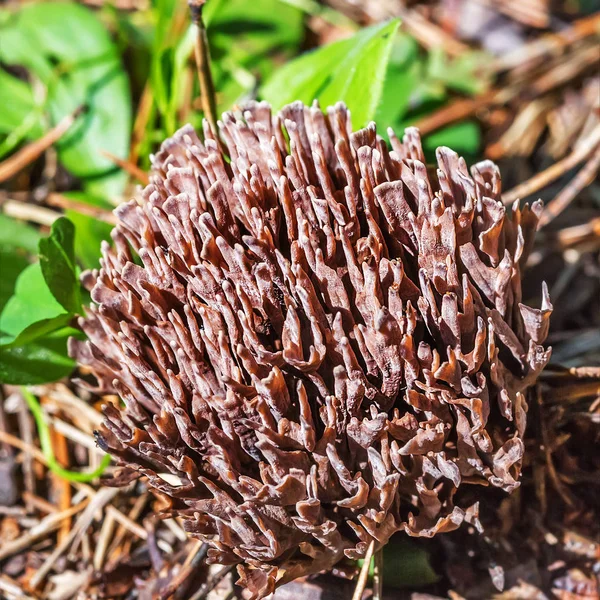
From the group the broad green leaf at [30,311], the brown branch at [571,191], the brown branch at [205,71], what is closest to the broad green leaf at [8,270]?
the broad green leaf at [30,311]

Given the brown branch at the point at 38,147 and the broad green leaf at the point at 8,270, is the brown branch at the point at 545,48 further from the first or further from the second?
the broad green leaf at the point at 8,270

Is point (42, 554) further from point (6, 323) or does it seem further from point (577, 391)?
point (577, 391)

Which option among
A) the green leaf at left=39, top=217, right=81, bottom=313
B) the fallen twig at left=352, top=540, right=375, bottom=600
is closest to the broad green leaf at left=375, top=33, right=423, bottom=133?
the green leaf at left=39, top=217, right=81, bottom=313

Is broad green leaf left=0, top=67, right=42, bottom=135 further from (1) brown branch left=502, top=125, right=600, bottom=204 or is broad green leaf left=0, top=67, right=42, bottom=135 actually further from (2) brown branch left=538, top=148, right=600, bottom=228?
(2) brown branch left=538, top=148, right=600, bottom=228

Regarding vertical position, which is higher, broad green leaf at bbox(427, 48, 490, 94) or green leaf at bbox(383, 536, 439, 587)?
broad green leaf at bbox(427, 48, 490, 94)

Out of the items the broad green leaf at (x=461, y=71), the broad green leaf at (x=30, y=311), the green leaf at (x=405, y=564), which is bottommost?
the green leaf at (x=405, y=564)

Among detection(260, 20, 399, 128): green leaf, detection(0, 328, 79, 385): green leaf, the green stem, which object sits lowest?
the green stem
